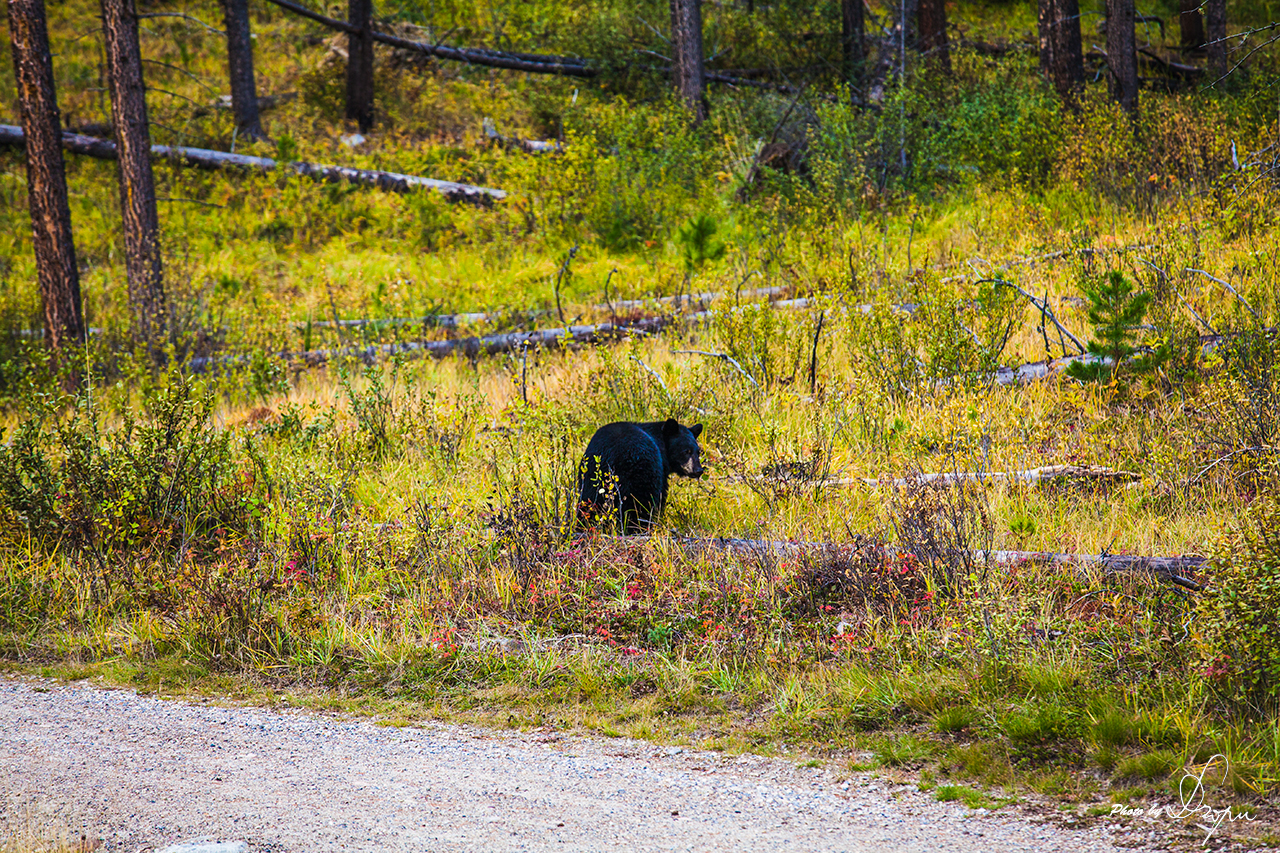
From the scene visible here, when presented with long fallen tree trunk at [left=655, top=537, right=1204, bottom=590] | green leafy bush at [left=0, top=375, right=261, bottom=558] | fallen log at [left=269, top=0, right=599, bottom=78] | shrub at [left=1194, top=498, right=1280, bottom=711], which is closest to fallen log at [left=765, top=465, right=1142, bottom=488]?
long fallen tree trunk at [left=655, top=537, right=1204, bottom=590]

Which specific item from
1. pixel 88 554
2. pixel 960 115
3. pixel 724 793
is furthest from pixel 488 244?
pixel 724 793

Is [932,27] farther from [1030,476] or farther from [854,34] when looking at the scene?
[1030,476]

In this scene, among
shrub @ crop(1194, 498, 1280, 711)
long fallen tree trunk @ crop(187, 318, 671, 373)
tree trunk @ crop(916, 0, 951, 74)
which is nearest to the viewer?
shrub @ crop(1194, 498, 1280, 711)

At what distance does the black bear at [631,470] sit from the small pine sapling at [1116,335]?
9.66 ft

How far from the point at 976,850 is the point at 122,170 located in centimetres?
1215

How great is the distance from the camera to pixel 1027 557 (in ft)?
15.3

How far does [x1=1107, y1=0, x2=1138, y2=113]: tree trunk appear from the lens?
1315 cm

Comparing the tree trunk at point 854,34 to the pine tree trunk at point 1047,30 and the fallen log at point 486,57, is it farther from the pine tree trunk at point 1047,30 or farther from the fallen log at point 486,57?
the fallen log at point 486,57

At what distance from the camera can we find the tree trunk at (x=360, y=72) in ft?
65.9

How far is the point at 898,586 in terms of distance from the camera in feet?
15.5

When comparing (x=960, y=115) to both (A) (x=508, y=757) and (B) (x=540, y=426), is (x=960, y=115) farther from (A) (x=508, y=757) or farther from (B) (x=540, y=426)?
(A) (x=508, y=757)

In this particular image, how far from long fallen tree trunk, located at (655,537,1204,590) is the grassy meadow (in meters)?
0.05

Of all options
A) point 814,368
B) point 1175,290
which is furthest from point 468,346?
point 1175,290

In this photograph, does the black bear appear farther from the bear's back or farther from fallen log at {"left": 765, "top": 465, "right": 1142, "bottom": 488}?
fallen log at {"left": 765, "top": 465, "right": 1142, "bottom": 488}
